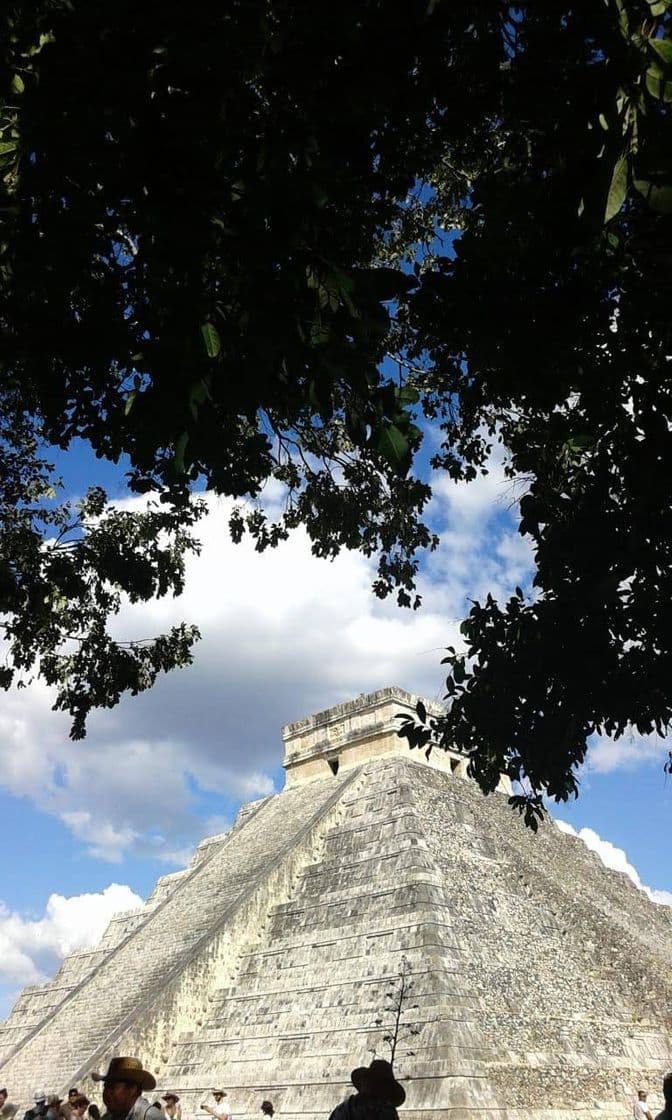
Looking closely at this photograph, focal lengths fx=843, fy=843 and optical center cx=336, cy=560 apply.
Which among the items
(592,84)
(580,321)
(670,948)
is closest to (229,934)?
(670,948)

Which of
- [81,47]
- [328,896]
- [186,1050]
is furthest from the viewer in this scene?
[328,896]

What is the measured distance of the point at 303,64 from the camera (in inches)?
198

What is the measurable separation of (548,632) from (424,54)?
4.34 m

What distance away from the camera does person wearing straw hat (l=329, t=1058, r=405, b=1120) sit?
4.34 m

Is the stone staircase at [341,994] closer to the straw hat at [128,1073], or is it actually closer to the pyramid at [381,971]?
the pyramid at [381,971]

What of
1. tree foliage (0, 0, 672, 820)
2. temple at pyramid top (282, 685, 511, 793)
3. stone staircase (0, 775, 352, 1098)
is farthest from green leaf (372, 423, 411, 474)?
temple at pyramid top (282, 685, 511, 793)

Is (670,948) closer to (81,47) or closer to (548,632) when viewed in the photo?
(548,632)

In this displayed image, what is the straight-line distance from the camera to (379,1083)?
4363mm

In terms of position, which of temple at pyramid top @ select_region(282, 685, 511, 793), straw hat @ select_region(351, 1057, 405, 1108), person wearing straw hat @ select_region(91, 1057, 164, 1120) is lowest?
person wearing straw hat @ select_region(91, 1057, 164, 1120)

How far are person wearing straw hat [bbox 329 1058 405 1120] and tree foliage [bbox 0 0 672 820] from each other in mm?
3130

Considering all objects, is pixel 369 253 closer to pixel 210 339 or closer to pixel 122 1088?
pixel 210 339

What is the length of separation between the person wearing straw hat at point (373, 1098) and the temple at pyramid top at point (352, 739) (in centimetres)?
1700

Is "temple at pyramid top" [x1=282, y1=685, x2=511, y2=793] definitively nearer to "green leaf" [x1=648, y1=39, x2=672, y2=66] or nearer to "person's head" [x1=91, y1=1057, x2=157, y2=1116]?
"person's head" [x1=91, y1=1057, x2=157, y2=1116]

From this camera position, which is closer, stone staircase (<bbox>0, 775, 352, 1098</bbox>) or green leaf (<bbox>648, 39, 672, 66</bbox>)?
green leaf (<bbox>648, 39, 672, 66</bbox>)
